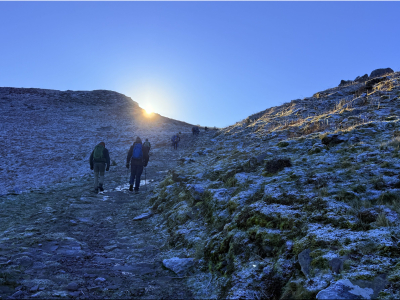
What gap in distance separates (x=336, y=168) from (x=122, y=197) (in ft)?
27.6

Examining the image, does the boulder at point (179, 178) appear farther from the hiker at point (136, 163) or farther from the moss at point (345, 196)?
the moss at point (345, 196)

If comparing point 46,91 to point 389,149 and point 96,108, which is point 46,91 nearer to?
point 96,108

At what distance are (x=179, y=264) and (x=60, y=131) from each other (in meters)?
31.9

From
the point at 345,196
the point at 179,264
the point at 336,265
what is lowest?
the point at 179,264

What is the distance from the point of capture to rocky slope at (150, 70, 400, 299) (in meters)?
3.06

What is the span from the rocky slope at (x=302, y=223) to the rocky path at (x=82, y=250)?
569 millimetres

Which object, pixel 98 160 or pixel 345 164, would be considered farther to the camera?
pixel 98 160

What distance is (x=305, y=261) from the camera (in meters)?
3.39

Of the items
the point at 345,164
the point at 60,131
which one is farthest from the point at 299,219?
the point at 60,131

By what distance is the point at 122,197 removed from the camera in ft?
36.6

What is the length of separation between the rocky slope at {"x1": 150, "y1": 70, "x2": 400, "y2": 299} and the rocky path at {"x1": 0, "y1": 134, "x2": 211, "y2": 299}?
57 cm

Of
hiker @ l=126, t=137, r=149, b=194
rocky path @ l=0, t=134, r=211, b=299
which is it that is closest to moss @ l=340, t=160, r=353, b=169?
rocky path @ l=0, t=134, r=211, b=299

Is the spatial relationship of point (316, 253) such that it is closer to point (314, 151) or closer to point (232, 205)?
point (232, 205)

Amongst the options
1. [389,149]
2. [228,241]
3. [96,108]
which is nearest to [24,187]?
[228,241]
